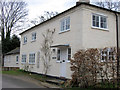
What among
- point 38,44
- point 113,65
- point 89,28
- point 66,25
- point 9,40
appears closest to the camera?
point 113,65

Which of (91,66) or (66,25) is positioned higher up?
(66,25)

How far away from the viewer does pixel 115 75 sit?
8.91 m

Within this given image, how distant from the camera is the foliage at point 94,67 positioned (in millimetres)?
9031

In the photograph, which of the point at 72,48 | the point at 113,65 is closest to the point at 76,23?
the point at 72,48

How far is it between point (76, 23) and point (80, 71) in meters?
4.27

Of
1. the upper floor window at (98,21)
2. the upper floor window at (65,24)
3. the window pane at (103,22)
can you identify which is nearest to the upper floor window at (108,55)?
the upper floor window at (98,21)

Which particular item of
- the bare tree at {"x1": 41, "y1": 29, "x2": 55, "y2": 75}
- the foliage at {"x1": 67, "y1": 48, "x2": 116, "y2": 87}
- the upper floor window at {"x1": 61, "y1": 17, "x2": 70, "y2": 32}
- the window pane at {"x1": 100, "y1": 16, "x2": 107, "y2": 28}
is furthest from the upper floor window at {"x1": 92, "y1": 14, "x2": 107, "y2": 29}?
the bare tree at {"x1": 41, "y1": 29, "x2": 55, "y2": 75}

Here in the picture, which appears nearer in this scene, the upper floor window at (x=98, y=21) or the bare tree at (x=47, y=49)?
the upper floor window at (x=98, y=21)

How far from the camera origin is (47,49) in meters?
15.9

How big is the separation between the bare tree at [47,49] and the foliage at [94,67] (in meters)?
5.96

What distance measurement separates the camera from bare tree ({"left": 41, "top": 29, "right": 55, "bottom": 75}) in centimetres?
1559

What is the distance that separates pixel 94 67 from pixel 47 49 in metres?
7.38

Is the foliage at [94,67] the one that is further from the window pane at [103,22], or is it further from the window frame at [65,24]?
the window frame at [65,24]

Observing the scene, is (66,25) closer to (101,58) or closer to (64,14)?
(64,14)
